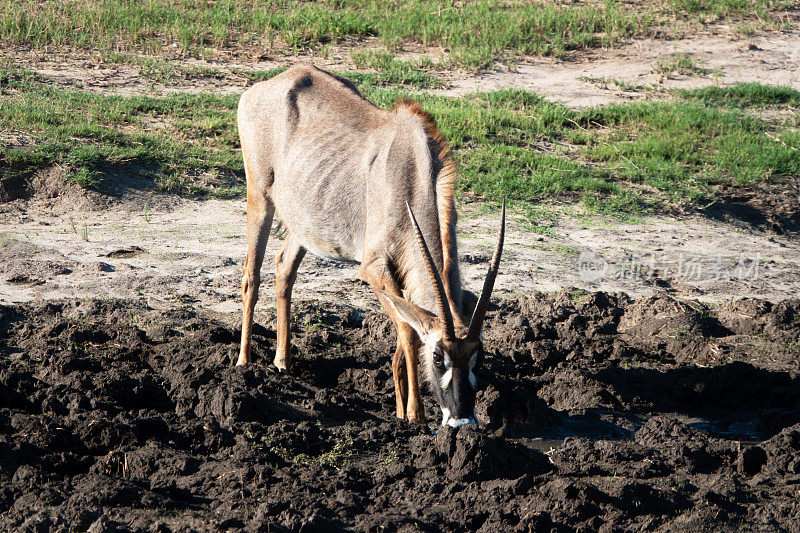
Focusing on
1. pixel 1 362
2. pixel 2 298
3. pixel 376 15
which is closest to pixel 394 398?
pixel 1 362

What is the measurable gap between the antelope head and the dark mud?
0.28 metres

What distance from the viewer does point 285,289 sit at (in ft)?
25.1

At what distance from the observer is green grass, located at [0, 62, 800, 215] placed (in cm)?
1082

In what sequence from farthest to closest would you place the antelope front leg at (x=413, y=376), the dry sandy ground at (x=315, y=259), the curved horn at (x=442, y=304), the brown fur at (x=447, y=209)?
the dry sandy ground at (x=315, y=259), the antelope front leg at (x=413, y=376), the brown fur at (x=447, y=209), the curved horn at (x=442, y=304)

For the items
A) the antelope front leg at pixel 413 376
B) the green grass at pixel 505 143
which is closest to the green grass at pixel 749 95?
the green grass at pixel 505 143

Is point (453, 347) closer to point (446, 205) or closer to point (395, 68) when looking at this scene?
point (446, 205)

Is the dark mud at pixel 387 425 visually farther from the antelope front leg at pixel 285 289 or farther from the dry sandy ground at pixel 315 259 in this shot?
the dry sandy ground at pixel 315 259

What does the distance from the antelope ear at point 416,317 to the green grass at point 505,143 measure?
4529mm

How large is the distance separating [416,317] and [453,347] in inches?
14.2

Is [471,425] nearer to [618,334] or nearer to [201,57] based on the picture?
[618,334]

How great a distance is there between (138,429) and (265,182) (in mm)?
2717

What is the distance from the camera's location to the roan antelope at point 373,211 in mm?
5676

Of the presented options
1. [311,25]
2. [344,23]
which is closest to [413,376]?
[311,25]

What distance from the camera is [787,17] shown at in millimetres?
17109
